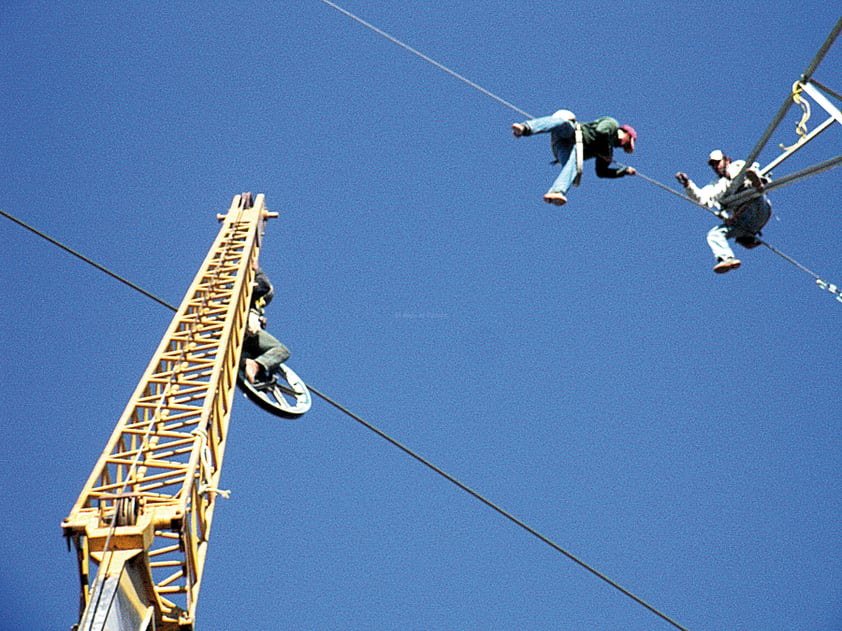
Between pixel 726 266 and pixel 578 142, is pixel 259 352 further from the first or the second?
pixel 726 266

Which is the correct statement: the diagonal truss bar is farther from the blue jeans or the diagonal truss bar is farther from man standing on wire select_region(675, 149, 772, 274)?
the blue jeans

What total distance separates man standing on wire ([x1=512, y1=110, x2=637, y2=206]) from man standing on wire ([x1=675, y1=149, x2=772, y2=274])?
0.77m

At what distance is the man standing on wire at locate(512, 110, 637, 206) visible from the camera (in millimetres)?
15102

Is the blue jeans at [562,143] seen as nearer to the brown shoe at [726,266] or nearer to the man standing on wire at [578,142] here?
the man standing on wire at [578,142]

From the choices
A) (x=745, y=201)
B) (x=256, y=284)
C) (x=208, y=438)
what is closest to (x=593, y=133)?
(x=745, y=201)

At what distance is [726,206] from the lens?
1669 cm

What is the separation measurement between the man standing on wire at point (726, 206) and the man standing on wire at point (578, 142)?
0.77 m

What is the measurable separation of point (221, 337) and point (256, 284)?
2025mm

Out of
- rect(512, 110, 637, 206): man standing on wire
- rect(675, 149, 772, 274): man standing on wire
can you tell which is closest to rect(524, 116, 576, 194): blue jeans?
rect(512, 110, 637, 206): man standing on wire

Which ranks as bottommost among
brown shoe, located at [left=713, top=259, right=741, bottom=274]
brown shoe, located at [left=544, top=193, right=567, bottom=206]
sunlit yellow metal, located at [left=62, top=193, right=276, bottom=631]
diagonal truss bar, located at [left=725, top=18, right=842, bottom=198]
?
sunlit yellow metal, located at [left=62, top=193, right=276, bottom=631]

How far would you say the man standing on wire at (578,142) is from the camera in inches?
595

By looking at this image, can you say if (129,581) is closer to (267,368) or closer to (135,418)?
(135,418)

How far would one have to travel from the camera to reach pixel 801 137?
15.6m

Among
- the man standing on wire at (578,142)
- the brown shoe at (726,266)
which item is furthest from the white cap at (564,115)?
the brown shoe at (726,266)
